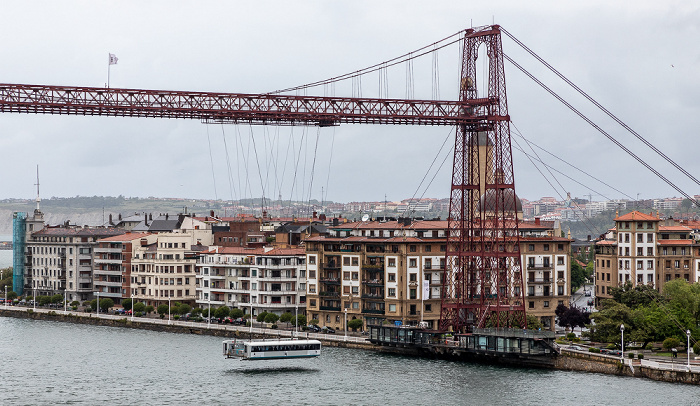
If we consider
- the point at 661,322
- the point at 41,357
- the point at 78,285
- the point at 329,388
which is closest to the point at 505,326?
the point at 661,322

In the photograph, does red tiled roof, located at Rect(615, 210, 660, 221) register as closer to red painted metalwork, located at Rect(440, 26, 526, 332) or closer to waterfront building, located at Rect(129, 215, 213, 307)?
red painted metalwork, located at Rect(440, 26, 526, 332)

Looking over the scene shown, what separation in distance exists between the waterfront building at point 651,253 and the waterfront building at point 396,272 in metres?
6.47

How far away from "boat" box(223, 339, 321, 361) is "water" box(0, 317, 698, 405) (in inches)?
27.8

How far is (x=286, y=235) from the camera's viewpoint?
4437 inches

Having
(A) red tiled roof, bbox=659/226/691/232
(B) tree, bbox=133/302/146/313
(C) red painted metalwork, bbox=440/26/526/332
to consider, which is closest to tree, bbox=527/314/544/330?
(C) red painted metalwork, bbox=440/26/526/332

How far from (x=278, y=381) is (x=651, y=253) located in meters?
42.3

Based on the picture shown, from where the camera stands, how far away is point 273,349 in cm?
7781

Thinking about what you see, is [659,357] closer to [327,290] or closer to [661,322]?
[661,322]

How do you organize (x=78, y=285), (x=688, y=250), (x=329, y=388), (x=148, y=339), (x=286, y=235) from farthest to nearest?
(x=78, y=285) < (x=286, y=235) < (x=688, y=250) < (x=148, y=339) < (x=329, y=388)

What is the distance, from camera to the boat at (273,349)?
77.3m

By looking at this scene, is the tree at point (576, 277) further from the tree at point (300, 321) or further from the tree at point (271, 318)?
the tree at point (271, 318)

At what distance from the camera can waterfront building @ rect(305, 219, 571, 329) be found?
299 ft

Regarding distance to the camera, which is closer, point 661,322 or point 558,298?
point 661,322

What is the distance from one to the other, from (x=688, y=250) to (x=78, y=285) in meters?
65.7
